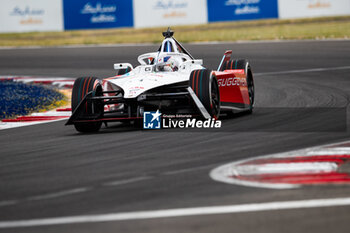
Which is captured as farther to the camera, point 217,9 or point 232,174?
point 217,9

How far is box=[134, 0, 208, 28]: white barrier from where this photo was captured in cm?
2680

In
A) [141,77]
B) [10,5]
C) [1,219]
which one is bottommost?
[1,219]

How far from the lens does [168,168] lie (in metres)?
6.83

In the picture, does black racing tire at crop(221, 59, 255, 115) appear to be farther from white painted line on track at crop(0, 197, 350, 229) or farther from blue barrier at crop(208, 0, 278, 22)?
blue barrier at crop(208, 0, 278, 22)

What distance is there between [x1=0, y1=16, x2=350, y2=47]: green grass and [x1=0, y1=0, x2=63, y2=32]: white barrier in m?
0.67

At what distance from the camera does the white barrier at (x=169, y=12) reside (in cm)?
2680

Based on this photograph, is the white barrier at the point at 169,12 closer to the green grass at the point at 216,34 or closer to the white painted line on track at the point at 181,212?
the green grass at the point at 216,34

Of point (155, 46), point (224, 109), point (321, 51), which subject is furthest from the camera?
point (155, 46)

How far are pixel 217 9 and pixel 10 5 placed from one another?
8671 millimetres

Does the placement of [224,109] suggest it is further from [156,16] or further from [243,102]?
[156,16]

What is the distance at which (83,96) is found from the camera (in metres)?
10.2

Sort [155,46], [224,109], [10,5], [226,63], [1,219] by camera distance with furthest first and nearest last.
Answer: [10,5] → [155,46] → [226,63] → [224,109] → [1,219]

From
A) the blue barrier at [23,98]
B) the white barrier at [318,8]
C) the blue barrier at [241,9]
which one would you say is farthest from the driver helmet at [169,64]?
the blue barrier at [241,9]

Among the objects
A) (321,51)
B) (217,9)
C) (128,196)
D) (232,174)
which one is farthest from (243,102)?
(217,9)
